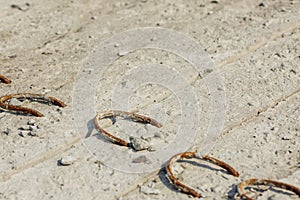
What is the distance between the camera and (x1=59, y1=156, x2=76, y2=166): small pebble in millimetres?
3262

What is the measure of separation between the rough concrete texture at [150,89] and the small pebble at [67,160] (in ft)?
0.04

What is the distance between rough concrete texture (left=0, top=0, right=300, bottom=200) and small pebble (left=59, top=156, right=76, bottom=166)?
1 centimetres

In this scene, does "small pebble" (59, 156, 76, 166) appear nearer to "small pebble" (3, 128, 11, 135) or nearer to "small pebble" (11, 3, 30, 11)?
"small pebble" (3, 128, 11, 135)

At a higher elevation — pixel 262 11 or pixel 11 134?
pixel 262 11

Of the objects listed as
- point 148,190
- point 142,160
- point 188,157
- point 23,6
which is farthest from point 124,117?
point 23,6

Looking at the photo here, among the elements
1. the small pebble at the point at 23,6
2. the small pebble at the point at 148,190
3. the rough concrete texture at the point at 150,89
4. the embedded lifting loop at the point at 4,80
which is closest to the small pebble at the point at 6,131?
the rough concrete texture at the point at 150,89

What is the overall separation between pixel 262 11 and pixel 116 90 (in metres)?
1.63

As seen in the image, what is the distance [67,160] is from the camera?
10.7 feet

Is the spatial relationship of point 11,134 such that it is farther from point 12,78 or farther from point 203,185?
point 203,185

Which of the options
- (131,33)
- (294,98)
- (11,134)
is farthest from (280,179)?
(131,33)

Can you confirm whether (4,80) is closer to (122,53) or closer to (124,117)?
(122,53)

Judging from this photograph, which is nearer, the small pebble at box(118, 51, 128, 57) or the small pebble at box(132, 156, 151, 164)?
the small pebble at box(132, 156, 151, 164)

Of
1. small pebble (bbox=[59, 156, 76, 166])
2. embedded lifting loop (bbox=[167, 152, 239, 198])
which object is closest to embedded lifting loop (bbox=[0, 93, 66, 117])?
small pebble (bbox=[59, 156, 76, 166])

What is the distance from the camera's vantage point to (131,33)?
4.58 m
